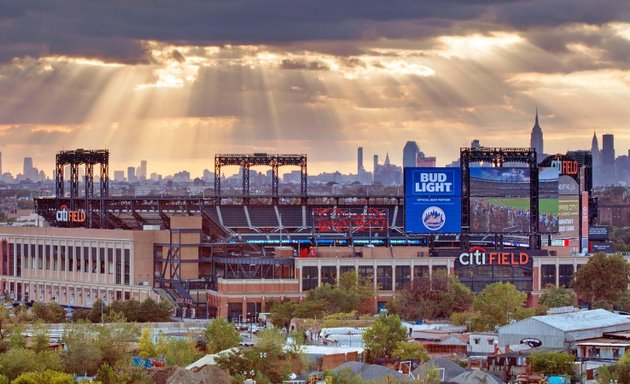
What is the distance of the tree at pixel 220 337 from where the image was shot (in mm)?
117750

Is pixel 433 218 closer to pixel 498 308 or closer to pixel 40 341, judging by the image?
pixel 498 308

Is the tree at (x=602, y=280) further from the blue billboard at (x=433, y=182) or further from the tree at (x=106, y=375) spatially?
the tree at (x=106, y=375)

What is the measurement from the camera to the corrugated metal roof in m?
118

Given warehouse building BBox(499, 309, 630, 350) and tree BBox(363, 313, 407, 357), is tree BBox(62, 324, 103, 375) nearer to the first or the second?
tree BBox(363, 313, 407, 357)

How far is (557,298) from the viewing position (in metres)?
158

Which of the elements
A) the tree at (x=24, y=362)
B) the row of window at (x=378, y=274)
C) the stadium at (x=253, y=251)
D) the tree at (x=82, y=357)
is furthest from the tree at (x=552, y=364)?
the row of window at (x=378, y=274)

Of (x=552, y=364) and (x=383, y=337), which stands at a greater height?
(x=383, y=337)

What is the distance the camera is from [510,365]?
110000 millimetres

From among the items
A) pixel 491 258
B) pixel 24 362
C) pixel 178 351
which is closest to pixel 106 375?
pixel 24 362

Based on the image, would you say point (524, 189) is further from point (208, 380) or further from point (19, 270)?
point (208, 380)

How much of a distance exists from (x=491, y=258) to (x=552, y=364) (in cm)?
6762

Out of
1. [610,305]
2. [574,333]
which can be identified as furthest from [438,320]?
[574,333]

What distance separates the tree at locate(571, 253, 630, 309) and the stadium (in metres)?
8.66

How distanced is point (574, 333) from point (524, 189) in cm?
6017
